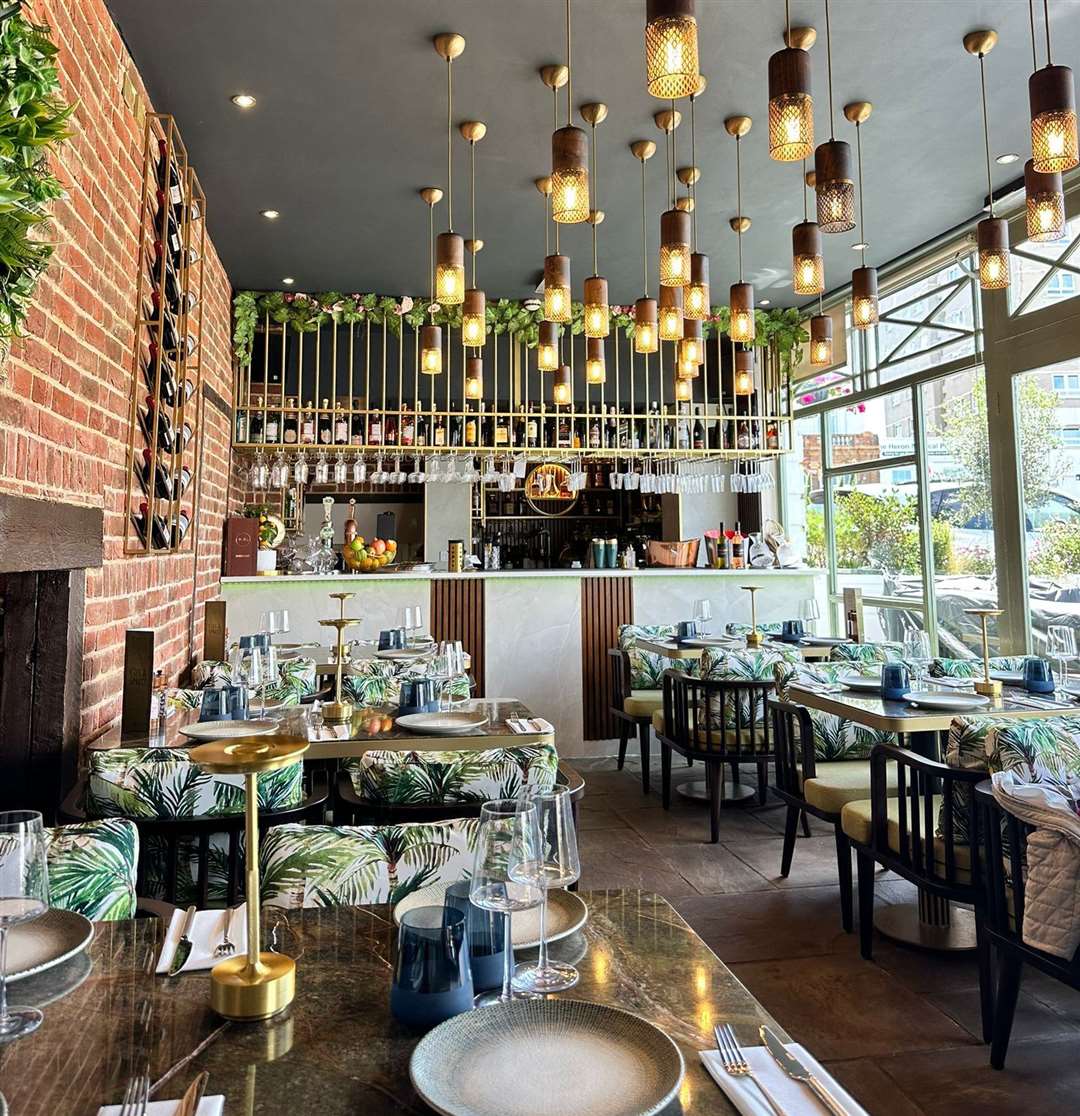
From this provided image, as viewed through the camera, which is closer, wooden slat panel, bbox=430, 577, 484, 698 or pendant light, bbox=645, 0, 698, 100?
pendant light, bbox=645, 0, 698, 100

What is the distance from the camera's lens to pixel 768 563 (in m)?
7.34

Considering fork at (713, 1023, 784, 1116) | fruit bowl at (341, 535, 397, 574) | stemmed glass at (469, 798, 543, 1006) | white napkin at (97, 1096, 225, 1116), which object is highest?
fruit bowl at (341, 535, 397, 574)

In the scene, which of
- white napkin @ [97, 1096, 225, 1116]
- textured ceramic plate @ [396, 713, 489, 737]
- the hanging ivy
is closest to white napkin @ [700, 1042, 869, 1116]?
white napkin @ [97, 1096, 225, 1116]

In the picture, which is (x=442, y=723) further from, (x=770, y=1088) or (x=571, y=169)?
(x=770, y=1088)

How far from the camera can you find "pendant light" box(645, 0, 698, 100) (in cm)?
209

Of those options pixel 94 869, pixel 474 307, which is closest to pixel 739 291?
pixel 474 307

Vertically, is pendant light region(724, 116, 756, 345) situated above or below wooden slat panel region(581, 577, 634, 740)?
above

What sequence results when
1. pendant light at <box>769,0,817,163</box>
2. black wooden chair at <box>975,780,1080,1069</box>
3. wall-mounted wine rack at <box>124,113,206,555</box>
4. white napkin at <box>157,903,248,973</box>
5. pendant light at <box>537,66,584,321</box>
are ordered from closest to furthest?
white napkin at <box>157,903,248,973</box>, black wooden chair at <box>975,780,1080,1069</box>, pendant light at <box>769,0,817,163</box>, wall-mounted wine rack at <box>124,113,206,555</box>, pendant light at <box>537,66,584,321</box>

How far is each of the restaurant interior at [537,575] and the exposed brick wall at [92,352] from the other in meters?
0.02

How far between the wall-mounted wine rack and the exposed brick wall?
79 millimetres

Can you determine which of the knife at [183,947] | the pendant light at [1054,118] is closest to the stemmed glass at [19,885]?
the knife at [183,947]

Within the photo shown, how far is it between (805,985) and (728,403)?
20.8 ft

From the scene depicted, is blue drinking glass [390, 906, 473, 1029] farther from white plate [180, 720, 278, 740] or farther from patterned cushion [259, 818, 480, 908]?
white plate [180, 720, 278, 740]

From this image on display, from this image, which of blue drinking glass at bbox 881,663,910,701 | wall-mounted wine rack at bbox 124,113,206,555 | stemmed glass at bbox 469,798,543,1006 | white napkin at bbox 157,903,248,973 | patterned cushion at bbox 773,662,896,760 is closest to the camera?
stemmed glass at bbox 469,798,543,1006
